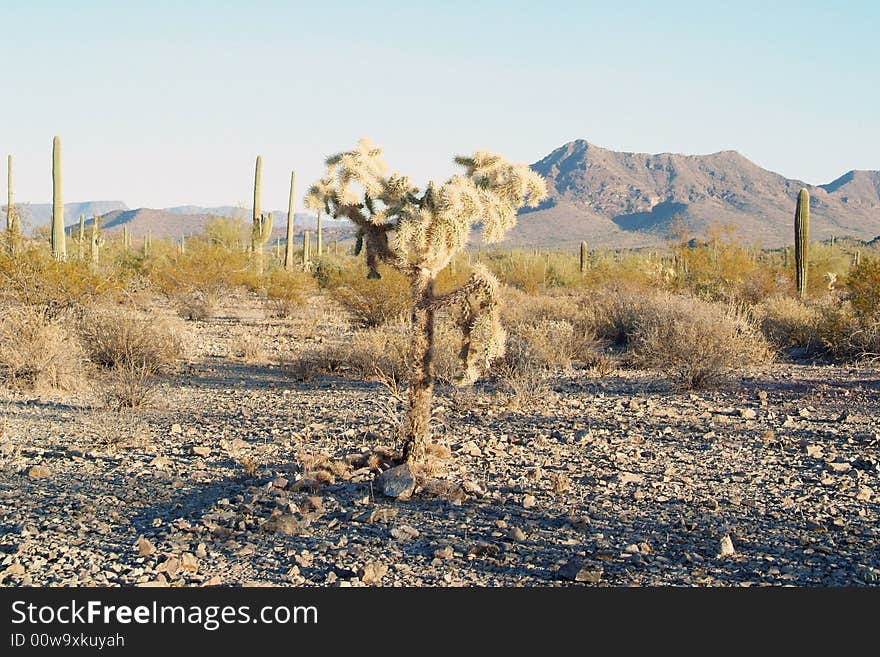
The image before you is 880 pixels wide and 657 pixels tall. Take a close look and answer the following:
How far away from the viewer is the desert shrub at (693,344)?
12.1 m

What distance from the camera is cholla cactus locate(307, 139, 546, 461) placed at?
277 inches

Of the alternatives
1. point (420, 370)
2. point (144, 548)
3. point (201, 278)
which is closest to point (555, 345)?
point (420, 370)

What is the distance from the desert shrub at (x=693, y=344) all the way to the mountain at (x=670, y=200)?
A: 3019 inches

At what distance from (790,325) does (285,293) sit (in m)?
14.0

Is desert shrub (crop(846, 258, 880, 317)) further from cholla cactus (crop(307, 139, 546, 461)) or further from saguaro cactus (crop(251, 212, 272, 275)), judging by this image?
saguaro cactus (crop(251, 212, 272, 275))

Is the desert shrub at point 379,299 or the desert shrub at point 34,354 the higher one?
the desert shrub at point 379,299

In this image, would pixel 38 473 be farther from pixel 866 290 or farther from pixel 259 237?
pixel 259 237

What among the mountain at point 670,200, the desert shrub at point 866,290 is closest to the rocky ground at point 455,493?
the desert shrub at point 866,290

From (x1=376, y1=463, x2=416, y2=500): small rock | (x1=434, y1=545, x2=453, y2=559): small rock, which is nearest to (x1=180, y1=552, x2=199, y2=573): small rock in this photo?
(x1=434, y1=545, x2=453, y2=559): small rock

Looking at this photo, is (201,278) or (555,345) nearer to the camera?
(555,345)

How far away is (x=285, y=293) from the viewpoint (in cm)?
2516

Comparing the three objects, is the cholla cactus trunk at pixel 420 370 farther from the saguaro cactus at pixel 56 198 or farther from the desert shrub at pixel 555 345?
the saguaro cactus at pixel 56 198

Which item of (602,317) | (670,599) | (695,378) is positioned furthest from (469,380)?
(602,317)

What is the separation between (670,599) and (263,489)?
3343mm
